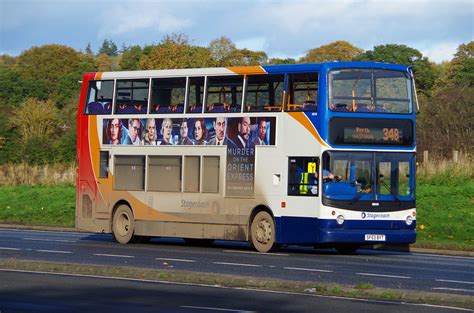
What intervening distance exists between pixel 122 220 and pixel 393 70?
867 centimetres

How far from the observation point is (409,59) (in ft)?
335

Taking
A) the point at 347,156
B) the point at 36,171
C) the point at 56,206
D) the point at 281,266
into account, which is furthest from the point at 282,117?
the point at 36,171

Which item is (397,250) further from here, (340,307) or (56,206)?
(56,206)

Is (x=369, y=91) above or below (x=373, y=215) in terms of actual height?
above

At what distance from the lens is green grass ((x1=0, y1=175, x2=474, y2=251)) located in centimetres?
3262

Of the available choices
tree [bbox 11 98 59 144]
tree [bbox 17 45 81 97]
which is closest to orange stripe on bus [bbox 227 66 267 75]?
tree [bbox 11 98 59 144]

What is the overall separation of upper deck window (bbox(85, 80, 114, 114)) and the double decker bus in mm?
43

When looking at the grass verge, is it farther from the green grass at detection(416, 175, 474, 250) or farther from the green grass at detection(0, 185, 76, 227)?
the green grass at detection(0, 185, 76, 227)

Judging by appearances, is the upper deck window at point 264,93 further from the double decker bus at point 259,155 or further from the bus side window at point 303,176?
the bus side window at point 303,176

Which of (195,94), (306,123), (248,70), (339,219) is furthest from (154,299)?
(195,94)

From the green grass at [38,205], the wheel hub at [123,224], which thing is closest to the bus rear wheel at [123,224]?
the wheel hub at [123,224]

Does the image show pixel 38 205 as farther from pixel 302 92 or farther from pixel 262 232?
pixel 302 92

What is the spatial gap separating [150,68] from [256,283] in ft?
179

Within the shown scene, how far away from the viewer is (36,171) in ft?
180
